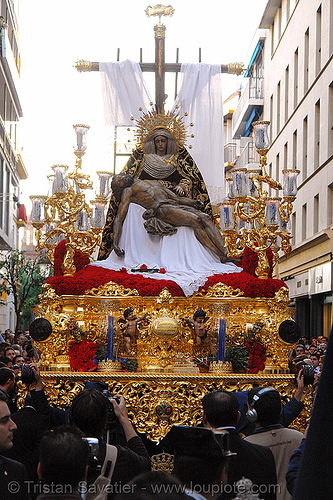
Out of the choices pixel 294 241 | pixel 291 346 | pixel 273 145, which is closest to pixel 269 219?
pixel 291 346

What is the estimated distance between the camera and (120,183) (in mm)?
10633

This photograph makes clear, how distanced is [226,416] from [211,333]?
15.6 feet

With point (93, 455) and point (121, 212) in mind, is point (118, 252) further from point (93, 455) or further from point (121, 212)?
point (93, 455)

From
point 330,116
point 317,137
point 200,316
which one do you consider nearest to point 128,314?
point 200,316

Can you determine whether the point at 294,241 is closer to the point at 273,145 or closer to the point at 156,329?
the point at 273,145

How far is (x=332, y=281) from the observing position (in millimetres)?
20297

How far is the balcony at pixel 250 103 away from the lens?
33.7m

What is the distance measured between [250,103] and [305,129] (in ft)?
28.8

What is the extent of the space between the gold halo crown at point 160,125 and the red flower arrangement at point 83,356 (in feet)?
13.0

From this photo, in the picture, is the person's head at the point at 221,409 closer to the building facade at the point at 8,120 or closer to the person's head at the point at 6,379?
the person's head at the point at 6,379

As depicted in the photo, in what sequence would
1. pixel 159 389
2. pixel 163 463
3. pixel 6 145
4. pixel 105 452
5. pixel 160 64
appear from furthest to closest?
pixel 6 145 → pixel 160 64 → pixel 159 389 → pixel 163 463 → pixel 105 452

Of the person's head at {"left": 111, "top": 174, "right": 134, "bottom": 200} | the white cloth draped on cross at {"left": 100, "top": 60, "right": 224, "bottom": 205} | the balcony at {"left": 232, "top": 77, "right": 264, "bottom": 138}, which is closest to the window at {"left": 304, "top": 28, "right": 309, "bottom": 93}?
the balcony at {"left": 232, "top": 77, "right": 264, "bottom": 138}

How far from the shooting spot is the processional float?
26.1 feet

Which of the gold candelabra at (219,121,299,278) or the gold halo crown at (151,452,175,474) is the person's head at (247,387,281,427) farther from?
the gold candelabra at (219,121,299,278)
